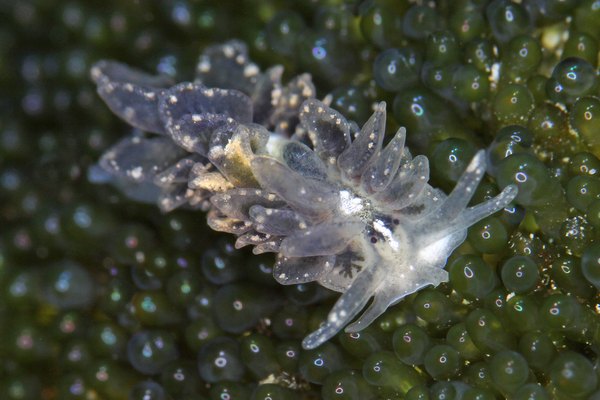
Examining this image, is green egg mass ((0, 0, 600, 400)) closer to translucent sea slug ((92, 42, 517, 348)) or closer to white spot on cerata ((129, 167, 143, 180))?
translucent sea slug ((92, 42, 517, 348))

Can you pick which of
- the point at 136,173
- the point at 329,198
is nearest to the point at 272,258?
the point at 329,198

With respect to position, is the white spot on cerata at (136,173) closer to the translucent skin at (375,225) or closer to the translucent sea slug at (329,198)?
the translucent sea slug at (329,198)

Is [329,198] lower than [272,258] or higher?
higher

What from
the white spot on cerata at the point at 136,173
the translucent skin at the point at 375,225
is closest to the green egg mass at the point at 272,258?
the translucent skin at the point at 375,225

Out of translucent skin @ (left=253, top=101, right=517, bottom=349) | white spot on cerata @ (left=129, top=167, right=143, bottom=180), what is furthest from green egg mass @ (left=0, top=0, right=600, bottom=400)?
white spot on cerata @ (left=129, top=167, right=143, bottom=180)

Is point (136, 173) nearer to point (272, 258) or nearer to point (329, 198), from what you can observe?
point (272, 258)

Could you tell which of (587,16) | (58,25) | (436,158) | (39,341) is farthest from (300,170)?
(58,25)
